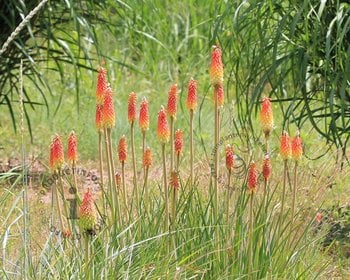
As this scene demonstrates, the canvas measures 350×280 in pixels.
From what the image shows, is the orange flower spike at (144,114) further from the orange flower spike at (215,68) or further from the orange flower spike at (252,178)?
the orange flower spike at (252,178)

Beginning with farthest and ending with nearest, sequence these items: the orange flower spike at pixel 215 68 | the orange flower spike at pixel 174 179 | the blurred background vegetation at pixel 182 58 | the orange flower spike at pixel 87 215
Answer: the blurred background vegetation at pixel 182 58
the orange flower spike at pixel 174 179
the orange flower spike at pixel 215 68
the orange flower spike at pixel 87 215

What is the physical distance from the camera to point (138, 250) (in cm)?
302

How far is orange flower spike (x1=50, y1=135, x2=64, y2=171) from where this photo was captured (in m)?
2.88

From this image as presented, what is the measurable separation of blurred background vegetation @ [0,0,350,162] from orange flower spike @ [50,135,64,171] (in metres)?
1.24

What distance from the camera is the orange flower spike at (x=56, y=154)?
288 cm

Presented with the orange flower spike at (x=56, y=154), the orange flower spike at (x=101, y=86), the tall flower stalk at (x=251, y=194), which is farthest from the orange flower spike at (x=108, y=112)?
the tall flower stalk at (x=251, y=194)

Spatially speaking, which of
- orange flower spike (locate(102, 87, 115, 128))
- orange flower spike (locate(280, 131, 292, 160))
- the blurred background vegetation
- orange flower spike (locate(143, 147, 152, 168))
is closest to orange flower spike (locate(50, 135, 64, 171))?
orange flower spike (locate(102, 87, 115, 128))

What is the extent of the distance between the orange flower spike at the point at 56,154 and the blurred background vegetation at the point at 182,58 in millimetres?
1238

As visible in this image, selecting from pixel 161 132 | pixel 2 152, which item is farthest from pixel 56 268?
pixel 2 152

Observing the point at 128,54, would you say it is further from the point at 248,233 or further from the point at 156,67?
the point at 248,233

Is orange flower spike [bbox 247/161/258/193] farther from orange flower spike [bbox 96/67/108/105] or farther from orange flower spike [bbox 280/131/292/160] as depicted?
orange flower spike [bbox 96/67/108/105]

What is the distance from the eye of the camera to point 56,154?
2902 millimetres

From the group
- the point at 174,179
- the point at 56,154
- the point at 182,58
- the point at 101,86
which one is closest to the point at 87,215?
the point at 56,154

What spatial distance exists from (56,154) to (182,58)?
6570 mm
